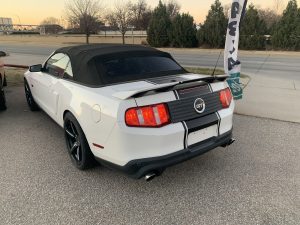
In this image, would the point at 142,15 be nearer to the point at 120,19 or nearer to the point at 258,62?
the point at 120,19

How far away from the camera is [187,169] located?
3.63 metres

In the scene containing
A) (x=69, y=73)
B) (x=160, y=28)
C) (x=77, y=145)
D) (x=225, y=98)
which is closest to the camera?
(x=225, y=98)

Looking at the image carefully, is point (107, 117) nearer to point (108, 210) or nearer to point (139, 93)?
point (139, 93)

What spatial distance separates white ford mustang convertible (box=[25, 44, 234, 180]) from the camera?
2.77m

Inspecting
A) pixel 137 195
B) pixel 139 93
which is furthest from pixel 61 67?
pixel 137 195

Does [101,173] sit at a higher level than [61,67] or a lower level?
lower

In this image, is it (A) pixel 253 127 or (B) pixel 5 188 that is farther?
(A) pixel 253 127

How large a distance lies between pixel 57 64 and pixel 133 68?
1.39m

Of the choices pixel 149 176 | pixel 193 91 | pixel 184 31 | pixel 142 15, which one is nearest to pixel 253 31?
pixel 184 31

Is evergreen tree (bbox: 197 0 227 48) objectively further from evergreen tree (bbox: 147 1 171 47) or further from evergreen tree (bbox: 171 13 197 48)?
evergreen tree (bbox: 147 1 171 47)

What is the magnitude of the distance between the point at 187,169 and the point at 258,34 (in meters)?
24.9

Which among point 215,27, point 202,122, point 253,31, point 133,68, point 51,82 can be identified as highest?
point 215,27

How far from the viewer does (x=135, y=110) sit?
2.74 meters

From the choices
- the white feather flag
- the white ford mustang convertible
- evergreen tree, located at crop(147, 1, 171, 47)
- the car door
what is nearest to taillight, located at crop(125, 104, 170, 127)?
the white ford mustang convertible
